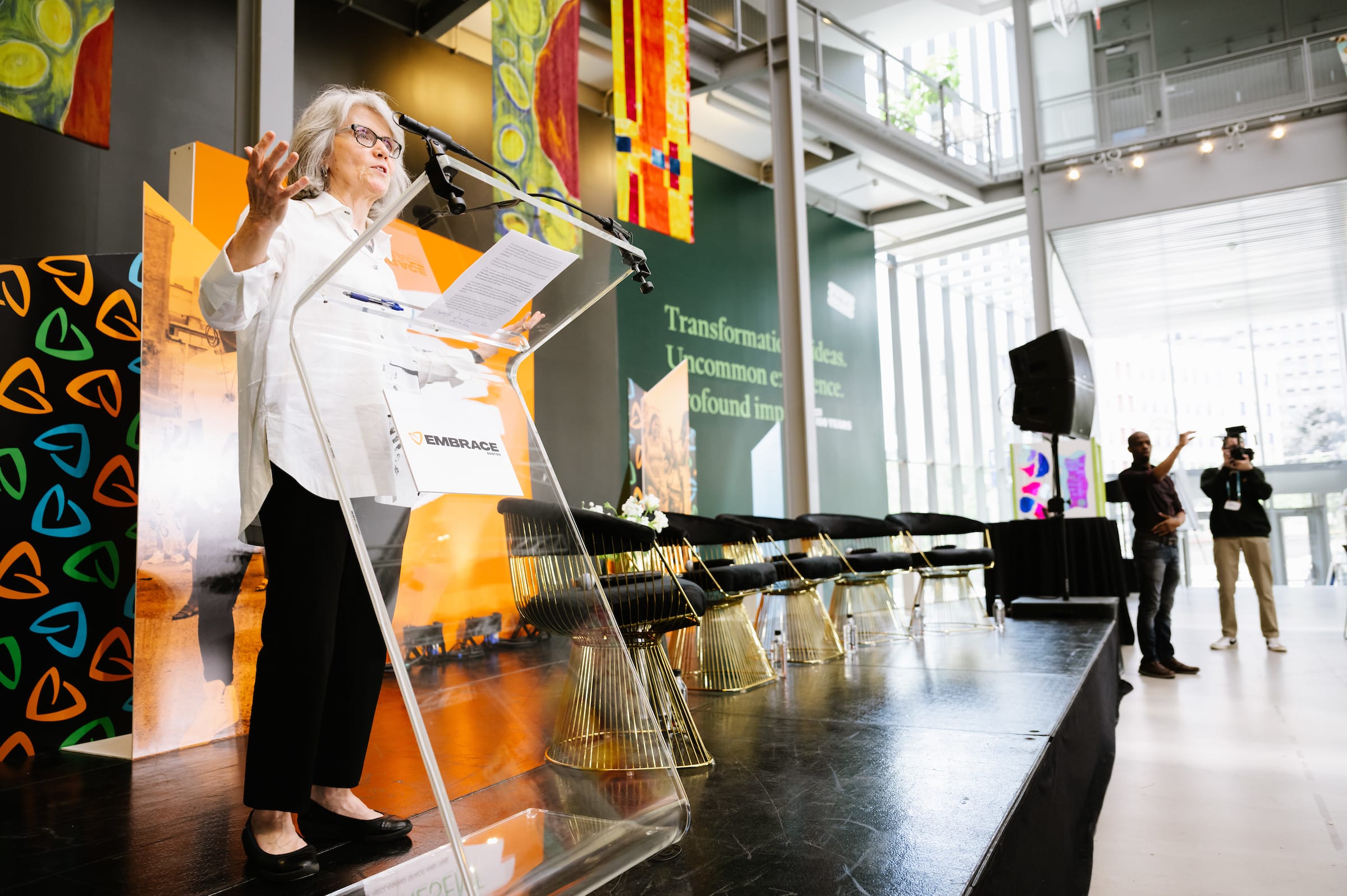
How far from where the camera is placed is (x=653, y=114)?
6160mm

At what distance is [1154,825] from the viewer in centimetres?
271

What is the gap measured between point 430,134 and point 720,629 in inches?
119

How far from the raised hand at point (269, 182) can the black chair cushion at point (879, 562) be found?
4.09 m

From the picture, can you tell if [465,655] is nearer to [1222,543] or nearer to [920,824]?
[920,824]

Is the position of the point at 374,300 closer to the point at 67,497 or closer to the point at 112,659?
the point at 67,497

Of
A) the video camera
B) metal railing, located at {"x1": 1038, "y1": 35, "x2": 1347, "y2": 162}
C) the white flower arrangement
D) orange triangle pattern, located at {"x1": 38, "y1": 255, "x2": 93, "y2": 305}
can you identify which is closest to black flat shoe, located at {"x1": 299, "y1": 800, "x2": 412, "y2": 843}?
the white flower arrangement

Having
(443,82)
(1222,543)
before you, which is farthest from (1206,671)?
(443,82)

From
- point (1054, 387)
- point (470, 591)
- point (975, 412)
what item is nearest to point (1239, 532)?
point (1054, 387)

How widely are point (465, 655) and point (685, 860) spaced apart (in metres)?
0.70

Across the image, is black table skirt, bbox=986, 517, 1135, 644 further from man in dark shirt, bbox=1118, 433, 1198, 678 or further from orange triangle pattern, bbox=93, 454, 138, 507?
orange triangle pattern, bbox=93, 454, 138, 507

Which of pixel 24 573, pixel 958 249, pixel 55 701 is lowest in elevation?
pixel 55 701

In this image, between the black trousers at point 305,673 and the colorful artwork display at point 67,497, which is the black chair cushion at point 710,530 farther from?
the black trousers at point 305,673

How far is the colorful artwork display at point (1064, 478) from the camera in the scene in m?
8.29

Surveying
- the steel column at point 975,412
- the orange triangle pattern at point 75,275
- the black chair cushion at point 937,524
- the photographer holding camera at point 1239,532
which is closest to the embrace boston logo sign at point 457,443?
the orange triangle pattern at point 75,275
